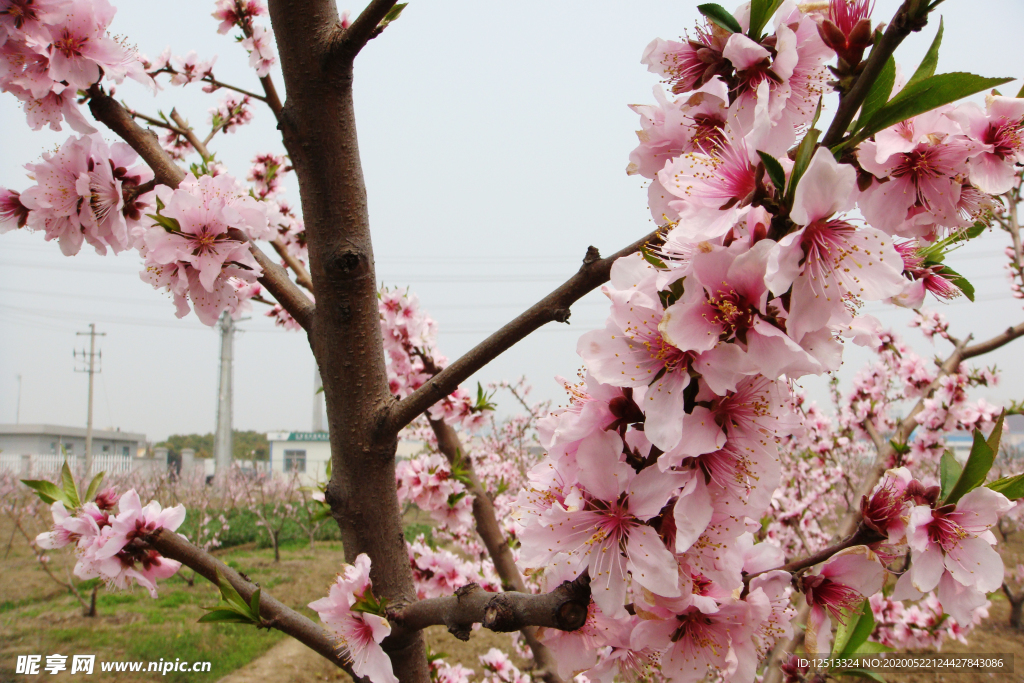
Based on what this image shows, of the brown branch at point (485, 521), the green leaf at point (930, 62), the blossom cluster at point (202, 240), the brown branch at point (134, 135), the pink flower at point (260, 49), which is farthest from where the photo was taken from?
the pink flower at point (260, 49)

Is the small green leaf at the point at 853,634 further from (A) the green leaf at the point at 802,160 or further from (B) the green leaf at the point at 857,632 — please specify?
(A) the green leaf at the point at 802,160

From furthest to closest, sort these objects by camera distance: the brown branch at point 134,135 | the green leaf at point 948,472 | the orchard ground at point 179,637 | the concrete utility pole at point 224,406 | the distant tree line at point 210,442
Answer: the distant tree line at point 210,442 → the concrete utility pole at point 224,406 → the orchard ground at point 179,637 → the brown branch at point 134,135 → the green leaf at point 948,472

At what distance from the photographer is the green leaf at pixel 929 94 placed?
2.12ft

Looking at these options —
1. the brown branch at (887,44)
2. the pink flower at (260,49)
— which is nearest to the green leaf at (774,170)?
the brown branch at (887,44)

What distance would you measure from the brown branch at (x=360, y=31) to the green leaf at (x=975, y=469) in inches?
46.3

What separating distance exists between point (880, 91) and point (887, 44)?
5 cm

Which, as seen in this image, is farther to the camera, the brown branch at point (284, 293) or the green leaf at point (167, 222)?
the brown branch at point (284, 293)

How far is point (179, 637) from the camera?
6.38 m

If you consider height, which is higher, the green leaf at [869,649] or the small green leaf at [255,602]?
the small green leaf at [255,602]

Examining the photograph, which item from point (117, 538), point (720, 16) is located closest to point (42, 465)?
point (117, 538)

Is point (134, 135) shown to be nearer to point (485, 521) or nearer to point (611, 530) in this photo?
point (611, 530)

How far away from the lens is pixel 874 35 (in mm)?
769

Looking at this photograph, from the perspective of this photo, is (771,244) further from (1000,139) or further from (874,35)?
(1000,139)

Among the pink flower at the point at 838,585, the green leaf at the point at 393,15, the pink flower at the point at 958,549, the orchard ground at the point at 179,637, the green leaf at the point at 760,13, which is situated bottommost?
the orchard ground at the point at 179,637
